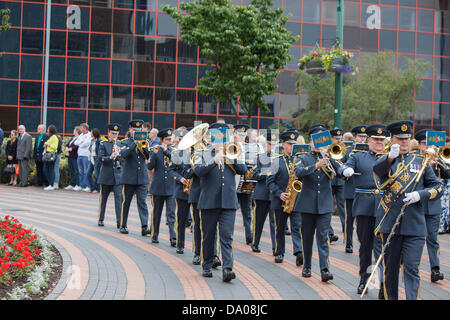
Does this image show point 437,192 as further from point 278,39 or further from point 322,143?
point 278,39

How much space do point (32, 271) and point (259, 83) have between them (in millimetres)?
14296

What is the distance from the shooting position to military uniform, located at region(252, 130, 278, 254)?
10.4 m

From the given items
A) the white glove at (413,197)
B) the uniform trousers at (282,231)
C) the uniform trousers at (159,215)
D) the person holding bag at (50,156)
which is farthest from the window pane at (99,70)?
the white glove at (413,197)

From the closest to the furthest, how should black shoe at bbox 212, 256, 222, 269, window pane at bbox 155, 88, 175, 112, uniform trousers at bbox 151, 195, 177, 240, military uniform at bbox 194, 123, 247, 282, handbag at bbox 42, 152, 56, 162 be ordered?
military uniform at bbox 194, 123, 247, 282
black shoe at bbox 212, 256, 222, 269
uniform trousers at bbox 151, 195, 177, 240
handbag at bbox 42, 152, 56, 162
window pane at bbox 155, 88, 175, 112

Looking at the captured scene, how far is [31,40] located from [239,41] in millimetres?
19285

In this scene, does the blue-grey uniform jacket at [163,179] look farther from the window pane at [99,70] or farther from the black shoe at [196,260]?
the window pane at [99,70]

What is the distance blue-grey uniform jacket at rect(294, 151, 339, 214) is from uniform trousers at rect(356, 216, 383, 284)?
594mm

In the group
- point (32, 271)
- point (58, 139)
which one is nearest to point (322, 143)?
point (32, 271)

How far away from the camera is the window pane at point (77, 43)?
115ft

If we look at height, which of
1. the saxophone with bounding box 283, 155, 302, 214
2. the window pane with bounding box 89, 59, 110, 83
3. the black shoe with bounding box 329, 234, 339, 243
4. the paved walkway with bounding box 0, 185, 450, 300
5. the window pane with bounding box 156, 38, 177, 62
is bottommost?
the paved walkway with bounding box 0, 185, 450, 300

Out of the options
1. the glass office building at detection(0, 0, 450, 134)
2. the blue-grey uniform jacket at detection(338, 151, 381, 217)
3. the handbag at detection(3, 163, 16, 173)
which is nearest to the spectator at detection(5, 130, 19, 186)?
the handbag at detection(3, 163, 16, 173)

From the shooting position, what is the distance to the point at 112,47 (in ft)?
115

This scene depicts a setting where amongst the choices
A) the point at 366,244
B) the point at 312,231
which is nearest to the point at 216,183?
the point at 312,231

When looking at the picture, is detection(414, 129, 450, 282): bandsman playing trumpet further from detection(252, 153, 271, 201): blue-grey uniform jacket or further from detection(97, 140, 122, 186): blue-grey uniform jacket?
detection(97, 140, 122, 186): blue-grey uniform jacket
